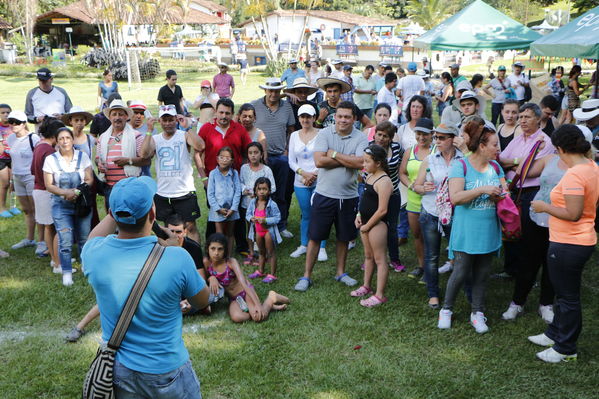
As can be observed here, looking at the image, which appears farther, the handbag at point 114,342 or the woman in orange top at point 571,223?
the woman in orange top at point 571,223

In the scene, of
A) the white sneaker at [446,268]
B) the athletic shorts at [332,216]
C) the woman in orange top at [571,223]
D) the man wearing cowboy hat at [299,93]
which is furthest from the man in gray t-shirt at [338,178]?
the woman in orange top at [571,223]

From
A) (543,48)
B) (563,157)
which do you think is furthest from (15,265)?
(543,48)

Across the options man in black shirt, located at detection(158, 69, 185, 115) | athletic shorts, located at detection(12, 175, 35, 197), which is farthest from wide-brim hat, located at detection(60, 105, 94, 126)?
man in black shirt, located at detection(158, 69, 185, 115)

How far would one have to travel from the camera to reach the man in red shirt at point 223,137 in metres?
6.92

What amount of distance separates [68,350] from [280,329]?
1.88 meters

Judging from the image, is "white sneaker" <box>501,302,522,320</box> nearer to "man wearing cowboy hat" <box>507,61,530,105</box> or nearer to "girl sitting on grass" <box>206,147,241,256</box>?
"girl sitting on grass" <box>206,147,241,256</box>

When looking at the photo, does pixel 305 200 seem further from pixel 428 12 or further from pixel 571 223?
pixel 428 12

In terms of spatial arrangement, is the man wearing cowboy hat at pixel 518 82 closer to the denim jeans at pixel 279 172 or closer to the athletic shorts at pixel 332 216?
the denim jeans at pixel 279 172

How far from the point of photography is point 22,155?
24.0ft

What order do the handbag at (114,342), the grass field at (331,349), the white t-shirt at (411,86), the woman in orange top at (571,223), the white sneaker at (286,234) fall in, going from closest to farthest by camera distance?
the handbag at (114,342)
the woman in orange top at (571,223)
the grass field at (331,349)
the white sneaker at (286,234)
the white t-shirt at (411,86)

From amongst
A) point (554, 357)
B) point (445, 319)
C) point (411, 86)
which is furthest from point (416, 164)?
point (411, 86)

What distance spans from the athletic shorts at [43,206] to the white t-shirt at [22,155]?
3.20 feet

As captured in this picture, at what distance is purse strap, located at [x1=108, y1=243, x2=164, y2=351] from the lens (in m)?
2.60

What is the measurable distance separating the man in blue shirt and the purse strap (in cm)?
2
